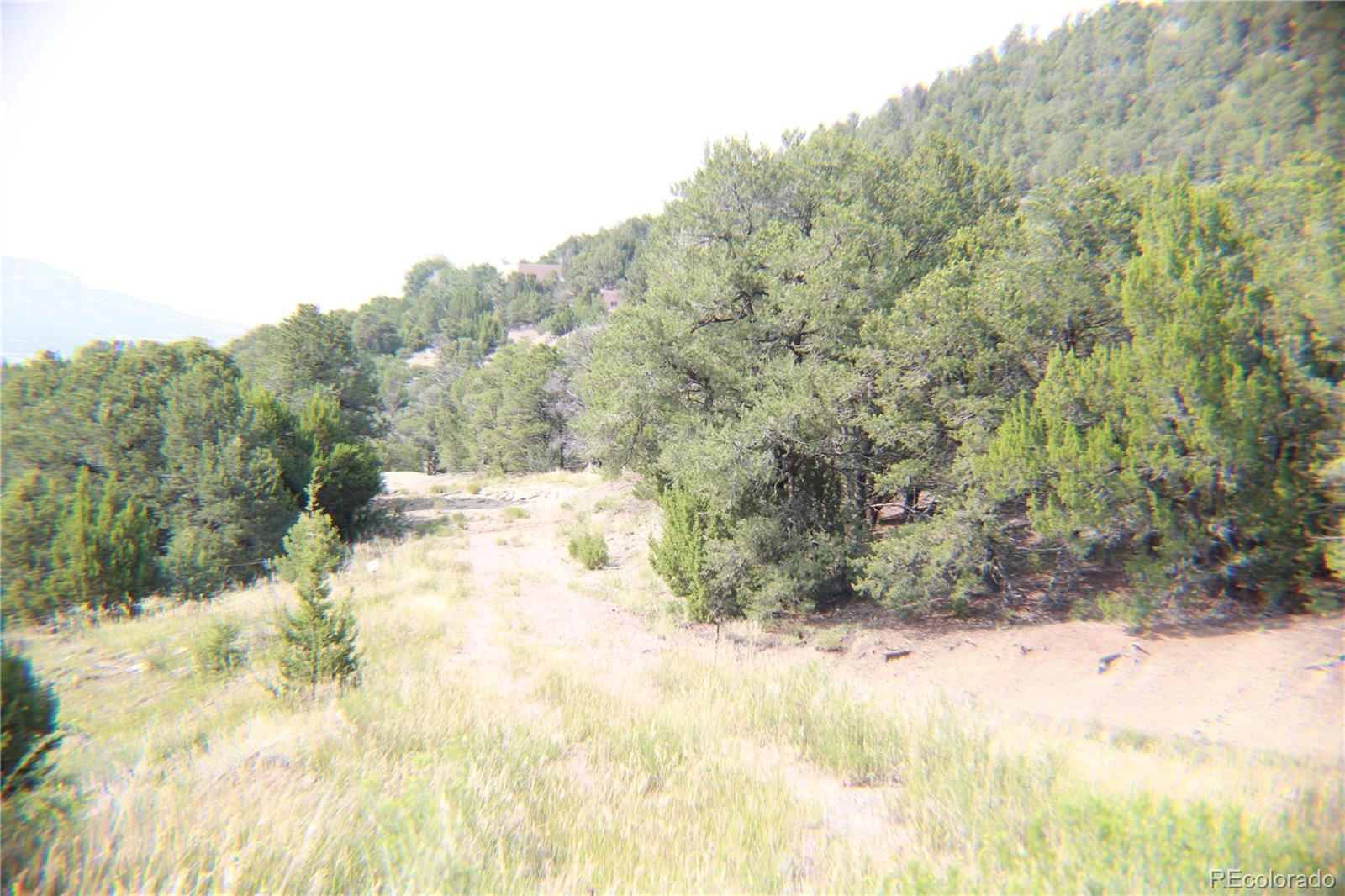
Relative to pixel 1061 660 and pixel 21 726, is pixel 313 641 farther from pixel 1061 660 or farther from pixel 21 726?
pixel 1061 660

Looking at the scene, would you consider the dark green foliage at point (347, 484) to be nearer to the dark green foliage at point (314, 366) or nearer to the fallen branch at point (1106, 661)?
the dark green foliage at point (314, 366)

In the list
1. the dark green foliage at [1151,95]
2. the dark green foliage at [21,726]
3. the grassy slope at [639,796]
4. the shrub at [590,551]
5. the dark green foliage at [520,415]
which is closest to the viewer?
the grassy slope at [639,796]

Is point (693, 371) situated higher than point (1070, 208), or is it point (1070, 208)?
point (1070, 208)

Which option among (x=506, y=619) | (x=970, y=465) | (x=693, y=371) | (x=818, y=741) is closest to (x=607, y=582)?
(x=506, y=619)

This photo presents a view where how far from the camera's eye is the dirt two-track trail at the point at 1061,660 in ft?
20.3

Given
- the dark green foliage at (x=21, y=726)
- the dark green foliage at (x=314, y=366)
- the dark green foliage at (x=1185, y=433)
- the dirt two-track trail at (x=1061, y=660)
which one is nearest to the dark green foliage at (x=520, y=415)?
the dark green foliage at (x=314, y=366)

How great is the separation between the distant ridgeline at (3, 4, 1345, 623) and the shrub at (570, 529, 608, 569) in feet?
10.1

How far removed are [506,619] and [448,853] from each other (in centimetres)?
844

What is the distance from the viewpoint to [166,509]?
58.8 ft

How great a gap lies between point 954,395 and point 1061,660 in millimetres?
4492

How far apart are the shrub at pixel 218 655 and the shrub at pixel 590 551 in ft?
28.2

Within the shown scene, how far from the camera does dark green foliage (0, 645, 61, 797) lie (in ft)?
10.6

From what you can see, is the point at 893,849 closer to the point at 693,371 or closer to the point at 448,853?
the point at 448,853

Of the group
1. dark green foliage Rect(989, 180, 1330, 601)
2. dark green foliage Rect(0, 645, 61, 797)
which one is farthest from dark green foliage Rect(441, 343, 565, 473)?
dark green foliage Rect(0, 645, 61, 797)
